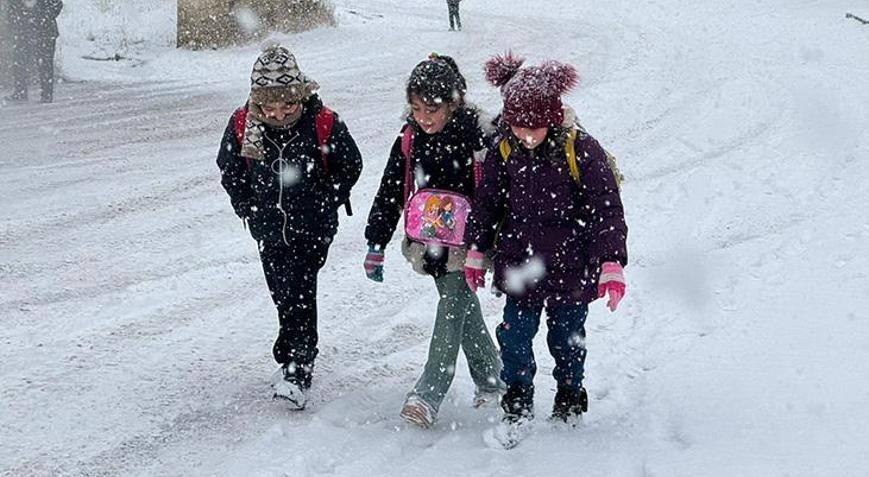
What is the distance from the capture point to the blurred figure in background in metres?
13.0

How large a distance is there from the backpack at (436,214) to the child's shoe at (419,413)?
0.79m

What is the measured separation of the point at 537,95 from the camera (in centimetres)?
384

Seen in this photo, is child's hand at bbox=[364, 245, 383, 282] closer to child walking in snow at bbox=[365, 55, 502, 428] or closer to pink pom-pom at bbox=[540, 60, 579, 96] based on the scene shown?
child walking in snow at bbox=[365, 55, 502, 428]

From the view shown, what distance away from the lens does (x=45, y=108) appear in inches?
505

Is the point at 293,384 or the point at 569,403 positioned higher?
the point at 569,403

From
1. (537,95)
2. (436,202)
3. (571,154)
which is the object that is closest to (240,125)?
(436,202)

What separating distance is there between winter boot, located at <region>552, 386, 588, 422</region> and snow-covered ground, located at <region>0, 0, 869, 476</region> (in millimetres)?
89

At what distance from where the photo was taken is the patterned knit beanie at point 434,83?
13.4 ft

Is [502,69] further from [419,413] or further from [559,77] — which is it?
[419,413]

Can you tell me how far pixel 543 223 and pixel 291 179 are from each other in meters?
1.31

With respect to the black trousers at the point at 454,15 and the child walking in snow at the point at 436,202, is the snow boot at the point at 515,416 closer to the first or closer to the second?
the child walking in snow at the point at 436,202

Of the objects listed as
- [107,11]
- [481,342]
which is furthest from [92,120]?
[481,342]

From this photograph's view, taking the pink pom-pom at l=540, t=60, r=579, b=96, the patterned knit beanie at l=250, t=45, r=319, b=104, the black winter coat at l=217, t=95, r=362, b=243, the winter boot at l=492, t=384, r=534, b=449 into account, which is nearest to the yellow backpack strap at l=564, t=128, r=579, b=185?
the pink pom-pom at l=540, t=60, r=579, b=96

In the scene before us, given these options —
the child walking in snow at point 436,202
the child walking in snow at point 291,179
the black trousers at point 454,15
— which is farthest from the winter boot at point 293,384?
the black trousers at point 454,15
